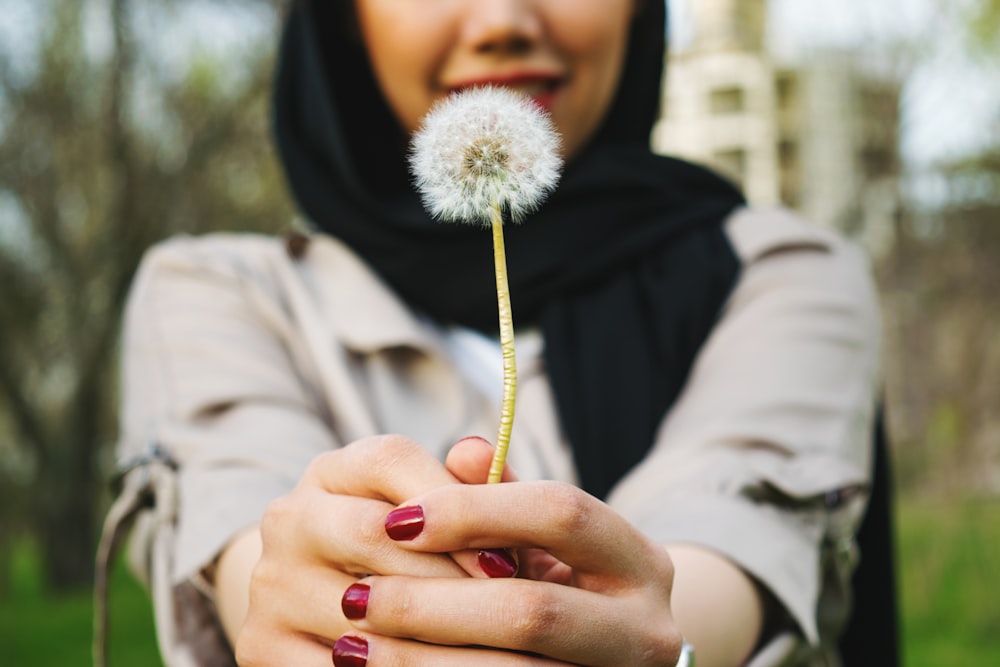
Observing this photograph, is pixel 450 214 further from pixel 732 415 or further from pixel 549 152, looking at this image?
pixel 732 415

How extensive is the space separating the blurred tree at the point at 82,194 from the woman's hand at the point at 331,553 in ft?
25.5

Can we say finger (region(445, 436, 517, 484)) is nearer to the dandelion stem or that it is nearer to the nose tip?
the dandelion stem

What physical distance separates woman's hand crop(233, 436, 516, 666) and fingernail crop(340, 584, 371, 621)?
28 millimetres

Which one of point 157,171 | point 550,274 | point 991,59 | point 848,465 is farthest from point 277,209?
point 848,465

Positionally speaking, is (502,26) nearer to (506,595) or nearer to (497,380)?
(497,380)

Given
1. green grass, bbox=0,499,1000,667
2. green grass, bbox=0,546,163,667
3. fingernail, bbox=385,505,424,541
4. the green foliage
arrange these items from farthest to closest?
the green foliage → green grass, bbox=0,546,163,667 → green grass, bbox=0,499,1000,667 → fingernail, bbox=385,505,424,541

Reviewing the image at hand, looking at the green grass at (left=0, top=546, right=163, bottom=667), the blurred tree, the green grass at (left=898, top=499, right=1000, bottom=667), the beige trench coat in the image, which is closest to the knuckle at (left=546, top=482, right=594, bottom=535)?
the beige trench coat

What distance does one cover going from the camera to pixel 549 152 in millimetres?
1195

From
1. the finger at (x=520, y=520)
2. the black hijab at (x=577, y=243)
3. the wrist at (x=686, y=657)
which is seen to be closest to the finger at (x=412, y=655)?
the finger at (x=520, y=520)

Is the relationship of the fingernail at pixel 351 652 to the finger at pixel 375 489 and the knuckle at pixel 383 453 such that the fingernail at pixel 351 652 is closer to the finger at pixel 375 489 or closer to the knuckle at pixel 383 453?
the finger at pixel 375 489

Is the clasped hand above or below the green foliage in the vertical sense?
below

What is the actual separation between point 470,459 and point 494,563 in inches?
5.1

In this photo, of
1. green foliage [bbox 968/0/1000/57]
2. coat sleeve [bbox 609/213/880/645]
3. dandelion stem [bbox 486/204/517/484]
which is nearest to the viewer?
dandelion stem [bbox 486/204/517/484]

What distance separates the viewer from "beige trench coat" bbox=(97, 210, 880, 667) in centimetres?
171
